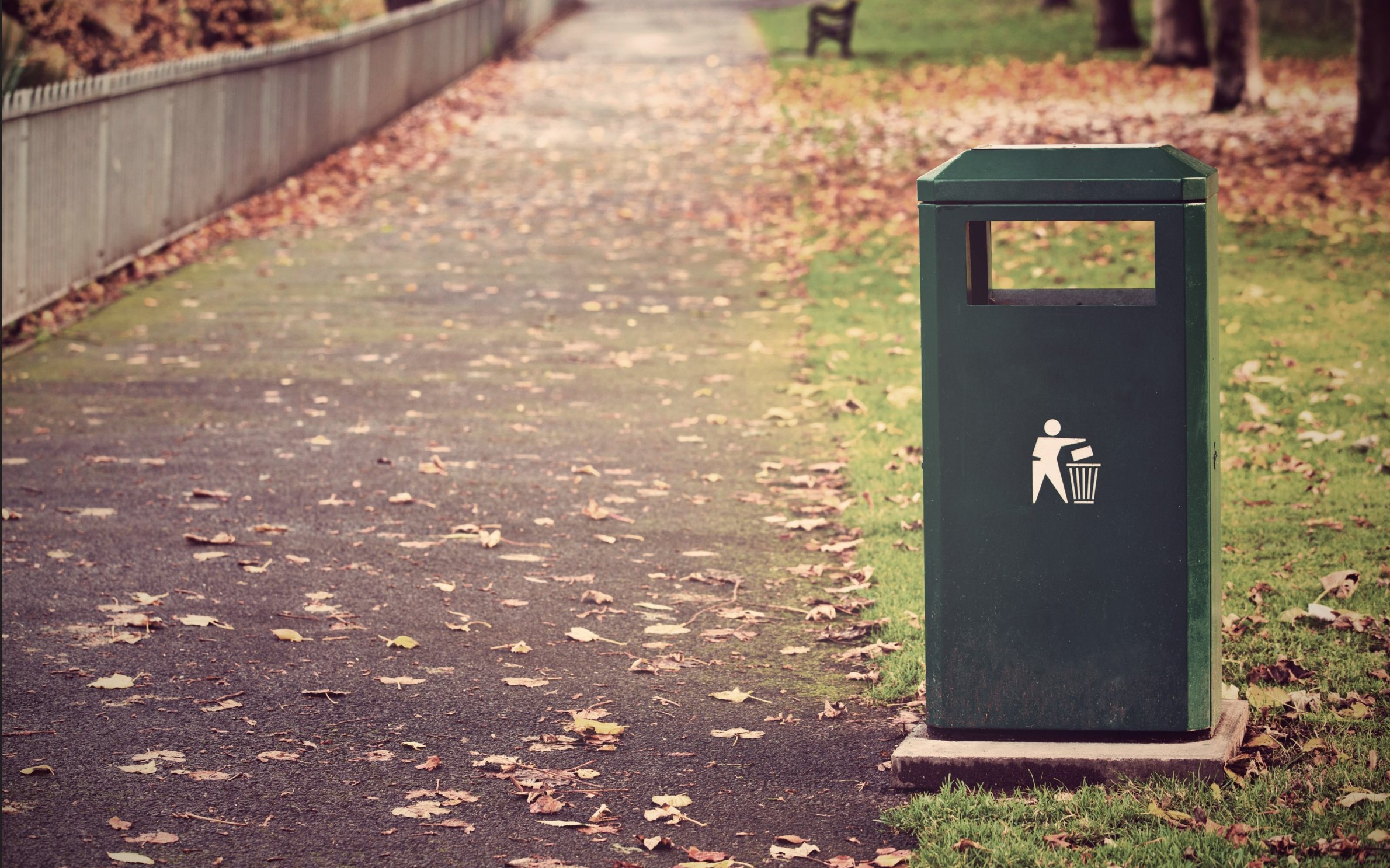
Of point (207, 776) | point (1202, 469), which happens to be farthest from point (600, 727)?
point (1202, 469)

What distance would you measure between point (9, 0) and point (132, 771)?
1303 centimetres

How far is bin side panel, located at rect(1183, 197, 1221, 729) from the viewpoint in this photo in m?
3.83

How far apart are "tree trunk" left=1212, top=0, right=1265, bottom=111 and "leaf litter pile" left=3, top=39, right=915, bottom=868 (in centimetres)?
1007

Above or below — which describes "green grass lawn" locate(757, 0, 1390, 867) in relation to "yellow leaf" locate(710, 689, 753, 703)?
above

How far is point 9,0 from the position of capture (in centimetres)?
1513

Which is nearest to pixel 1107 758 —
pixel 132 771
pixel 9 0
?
pixel 132 771

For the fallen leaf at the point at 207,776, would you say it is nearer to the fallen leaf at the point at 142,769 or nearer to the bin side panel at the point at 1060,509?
the fallen leaf at the point at 142,769

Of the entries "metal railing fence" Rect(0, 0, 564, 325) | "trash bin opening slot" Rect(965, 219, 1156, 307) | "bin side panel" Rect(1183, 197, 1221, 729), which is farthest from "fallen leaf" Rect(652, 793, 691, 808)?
→ "metal railing fence" Rect(0, 0, 564, 325)

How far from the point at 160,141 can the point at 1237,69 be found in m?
13.0

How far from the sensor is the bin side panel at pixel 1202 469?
3832 mm

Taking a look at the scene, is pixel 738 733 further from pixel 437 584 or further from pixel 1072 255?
pixel 1072 255

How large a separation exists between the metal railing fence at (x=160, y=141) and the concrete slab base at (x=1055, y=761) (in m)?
8.35

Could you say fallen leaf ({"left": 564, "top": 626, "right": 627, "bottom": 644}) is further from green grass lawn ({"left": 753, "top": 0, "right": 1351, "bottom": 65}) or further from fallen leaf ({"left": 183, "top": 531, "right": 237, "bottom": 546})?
green grass lawn ({"left": 753, "top": 0, "right": 1351, "bottom": 65})

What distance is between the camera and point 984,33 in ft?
106
